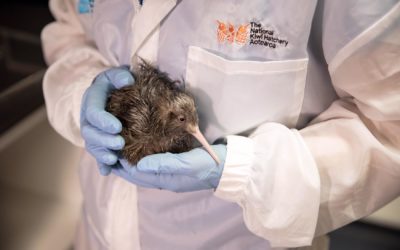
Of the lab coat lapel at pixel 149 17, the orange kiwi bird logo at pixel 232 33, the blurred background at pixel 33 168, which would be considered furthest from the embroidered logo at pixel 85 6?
the blurred background at pixel 33 168

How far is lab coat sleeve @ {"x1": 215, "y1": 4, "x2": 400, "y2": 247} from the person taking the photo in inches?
23.4

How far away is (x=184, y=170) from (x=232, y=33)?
0.23 m

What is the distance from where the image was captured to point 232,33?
1.99 feet

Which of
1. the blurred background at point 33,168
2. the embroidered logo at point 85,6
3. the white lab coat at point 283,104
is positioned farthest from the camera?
the blurred background at point 33,168

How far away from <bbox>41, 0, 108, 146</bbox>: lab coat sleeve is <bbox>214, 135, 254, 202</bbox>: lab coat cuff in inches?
14.8

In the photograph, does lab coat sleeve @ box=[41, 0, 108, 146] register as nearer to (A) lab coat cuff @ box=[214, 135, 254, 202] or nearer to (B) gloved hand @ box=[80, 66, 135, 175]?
(B) gloved hand @ box=[80, 66, 135, 175]

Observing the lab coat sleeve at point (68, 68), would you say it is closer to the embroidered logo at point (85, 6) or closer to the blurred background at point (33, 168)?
the embroidered logo at point (85, 6)

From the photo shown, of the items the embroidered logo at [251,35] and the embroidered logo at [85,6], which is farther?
the embroidered logo at [85,6]

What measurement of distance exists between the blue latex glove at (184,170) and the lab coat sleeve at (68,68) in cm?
26

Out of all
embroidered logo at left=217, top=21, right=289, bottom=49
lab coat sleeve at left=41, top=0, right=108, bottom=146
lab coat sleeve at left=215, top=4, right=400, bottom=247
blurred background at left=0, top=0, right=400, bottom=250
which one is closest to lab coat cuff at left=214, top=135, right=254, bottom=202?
lab coat sleeve at left=215, top=4, right=400, bottom=247

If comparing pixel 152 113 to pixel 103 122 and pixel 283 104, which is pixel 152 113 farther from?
pixel 283 104

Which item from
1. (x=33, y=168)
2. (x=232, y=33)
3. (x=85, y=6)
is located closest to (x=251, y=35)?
(x=232, y=33)

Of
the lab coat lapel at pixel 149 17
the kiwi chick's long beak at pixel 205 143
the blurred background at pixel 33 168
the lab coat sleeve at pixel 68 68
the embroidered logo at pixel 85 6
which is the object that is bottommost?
the blurred background at pixel 33 168

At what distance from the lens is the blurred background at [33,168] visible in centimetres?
125
